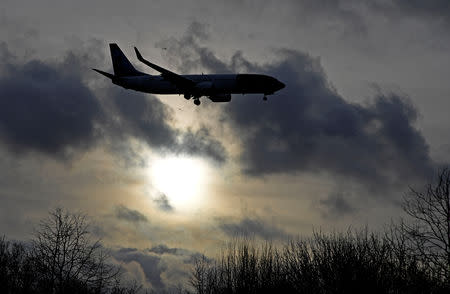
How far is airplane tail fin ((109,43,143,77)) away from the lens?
333 feet

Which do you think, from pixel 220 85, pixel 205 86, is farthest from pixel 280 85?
pixel 205 86

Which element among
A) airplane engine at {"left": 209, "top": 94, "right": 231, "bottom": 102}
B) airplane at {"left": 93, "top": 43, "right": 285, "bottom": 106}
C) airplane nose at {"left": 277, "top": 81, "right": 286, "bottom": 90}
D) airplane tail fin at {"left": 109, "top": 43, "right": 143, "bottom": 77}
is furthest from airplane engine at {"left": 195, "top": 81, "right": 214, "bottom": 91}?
airplane tail fin at {"left": 109, "top": 43, "right": 143, "bottom": 77}

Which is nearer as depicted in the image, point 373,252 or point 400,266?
point 400,266

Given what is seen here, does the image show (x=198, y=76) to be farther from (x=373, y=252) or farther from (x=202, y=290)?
(x=373, y=252)

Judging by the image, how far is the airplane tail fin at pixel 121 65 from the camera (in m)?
101

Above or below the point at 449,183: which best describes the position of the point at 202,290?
below

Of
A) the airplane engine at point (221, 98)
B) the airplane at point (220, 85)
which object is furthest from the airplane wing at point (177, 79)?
the airplane engine at point (221, 98)

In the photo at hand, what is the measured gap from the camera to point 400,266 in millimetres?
45906

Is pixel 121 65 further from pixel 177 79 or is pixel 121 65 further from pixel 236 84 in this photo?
pixel 236 84

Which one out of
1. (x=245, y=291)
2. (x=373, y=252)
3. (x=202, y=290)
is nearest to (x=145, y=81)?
(x=202, y=290)

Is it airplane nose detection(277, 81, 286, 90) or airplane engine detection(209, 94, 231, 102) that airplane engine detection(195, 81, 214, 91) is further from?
airplane nose detection(277, 81, 286, 90)

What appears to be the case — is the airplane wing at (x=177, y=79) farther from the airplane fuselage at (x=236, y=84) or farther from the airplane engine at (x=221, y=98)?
the airplane engine at (x=221, y=98)

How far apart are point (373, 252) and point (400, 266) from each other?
226 inches

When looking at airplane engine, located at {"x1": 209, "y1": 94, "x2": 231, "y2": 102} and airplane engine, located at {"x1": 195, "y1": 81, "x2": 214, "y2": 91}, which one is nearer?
airplane engine, located at {"x1": 195, "y1": 81, "x2": 214, "y2": 91}
